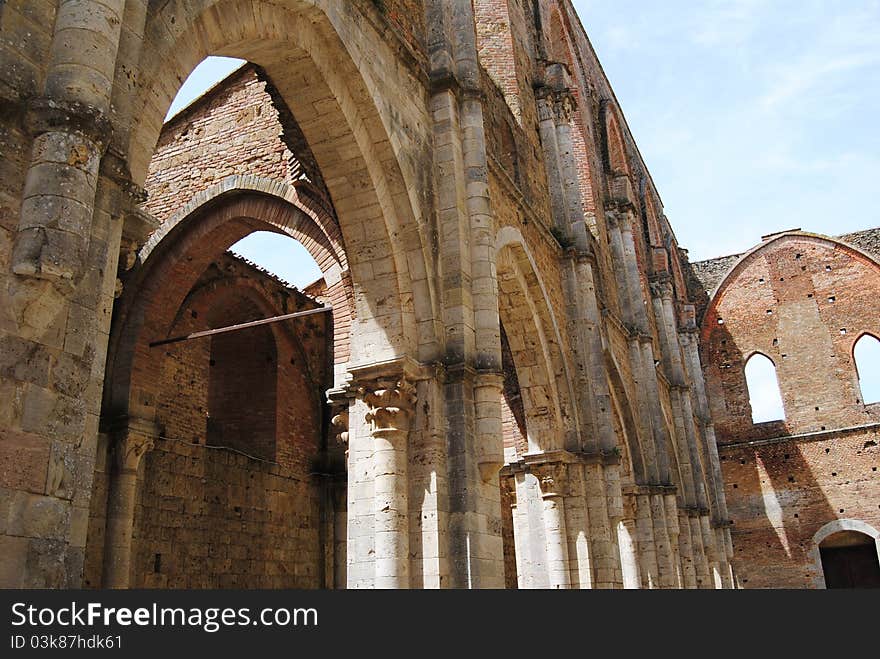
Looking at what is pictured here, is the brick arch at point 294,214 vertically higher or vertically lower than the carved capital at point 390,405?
higher

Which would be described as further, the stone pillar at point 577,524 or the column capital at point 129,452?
the stone pillar at point 577,524

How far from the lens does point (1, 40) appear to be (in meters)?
3.52

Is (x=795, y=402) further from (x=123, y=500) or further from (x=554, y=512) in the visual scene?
(x=123, y=500)

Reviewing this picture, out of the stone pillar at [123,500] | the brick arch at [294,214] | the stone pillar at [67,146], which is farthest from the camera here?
the stone pillar at [123,500]

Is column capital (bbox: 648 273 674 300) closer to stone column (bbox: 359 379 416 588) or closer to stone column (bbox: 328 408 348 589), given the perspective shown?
stone column (bbox: 328 408 348 589)

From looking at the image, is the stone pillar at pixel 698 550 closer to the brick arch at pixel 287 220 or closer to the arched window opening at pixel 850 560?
the arched window opening at pixel 850 560

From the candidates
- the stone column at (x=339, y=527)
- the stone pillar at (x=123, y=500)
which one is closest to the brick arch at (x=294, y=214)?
the stone pillar at (x=123, y=500)

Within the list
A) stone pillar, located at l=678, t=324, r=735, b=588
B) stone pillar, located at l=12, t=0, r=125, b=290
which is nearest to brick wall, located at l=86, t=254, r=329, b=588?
stone pillar, located at l=12, t=0, r=125, b=290

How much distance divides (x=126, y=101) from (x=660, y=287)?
20172 mm

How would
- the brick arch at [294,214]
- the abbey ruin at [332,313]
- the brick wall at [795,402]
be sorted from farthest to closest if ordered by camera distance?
the brick wall at [795,402] → the brick arch at [294,214] → the abbey ruin at [332,313]

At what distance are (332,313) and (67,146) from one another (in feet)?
29.2

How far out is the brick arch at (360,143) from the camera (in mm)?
6914

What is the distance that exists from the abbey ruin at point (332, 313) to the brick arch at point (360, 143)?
0.03m

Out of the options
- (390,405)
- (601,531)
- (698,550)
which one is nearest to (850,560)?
(698,550)
